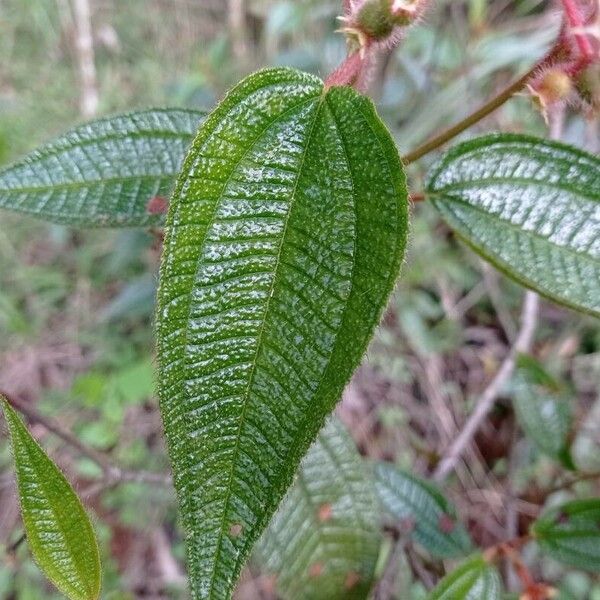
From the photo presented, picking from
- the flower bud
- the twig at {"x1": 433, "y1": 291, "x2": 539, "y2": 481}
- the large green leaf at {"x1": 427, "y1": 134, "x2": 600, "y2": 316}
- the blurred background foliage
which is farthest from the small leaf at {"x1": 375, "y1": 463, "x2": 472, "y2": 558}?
the flower bud

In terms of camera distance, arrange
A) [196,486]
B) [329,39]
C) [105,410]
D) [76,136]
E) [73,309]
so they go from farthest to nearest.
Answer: [73,309] < [105,410] < [329,39] < [76,136] < [196,486]

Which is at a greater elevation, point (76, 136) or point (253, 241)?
point (76, 136)

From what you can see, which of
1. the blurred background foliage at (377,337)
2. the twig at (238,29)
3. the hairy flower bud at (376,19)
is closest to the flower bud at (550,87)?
the hairy flower bud at (376,19)

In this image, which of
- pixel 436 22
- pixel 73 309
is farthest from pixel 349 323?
pixel 436 22

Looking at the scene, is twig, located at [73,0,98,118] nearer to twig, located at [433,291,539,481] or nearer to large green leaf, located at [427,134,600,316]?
twig, located at [433,291,539,481]

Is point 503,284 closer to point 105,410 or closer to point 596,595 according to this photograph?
point 596,595

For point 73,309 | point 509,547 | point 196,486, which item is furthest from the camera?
point 73,309

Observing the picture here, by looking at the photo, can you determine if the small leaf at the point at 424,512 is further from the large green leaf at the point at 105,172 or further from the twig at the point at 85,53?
the twig at the point at 85,53
